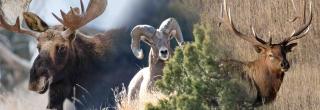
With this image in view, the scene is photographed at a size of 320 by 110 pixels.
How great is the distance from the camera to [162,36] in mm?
10109

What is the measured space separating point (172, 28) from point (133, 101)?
82 cm

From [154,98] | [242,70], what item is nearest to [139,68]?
[154,98]

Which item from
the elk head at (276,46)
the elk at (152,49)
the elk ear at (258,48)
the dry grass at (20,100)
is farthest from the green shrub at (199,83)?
the dry grass at (20,100)

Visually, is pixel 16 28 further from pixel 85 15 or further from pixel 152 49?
pixel 152 49

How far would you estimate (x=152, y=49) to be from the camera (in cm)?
1007

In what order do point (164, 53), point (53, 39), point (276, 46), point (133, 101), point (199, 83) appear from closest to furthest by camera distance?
1. point (199, 83)
2. point (276, 46)
3. point (164, 53)
4. point (133, 101)
5. point (53, 39)

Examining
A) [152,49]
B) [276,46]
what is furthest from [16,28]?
[276,46]

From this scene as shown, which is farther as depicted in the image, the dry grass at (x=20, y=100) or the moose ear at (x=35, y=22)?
the dry grass at (x=20, y=100)

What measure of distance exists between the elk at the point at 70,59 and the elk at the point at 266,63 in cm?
190

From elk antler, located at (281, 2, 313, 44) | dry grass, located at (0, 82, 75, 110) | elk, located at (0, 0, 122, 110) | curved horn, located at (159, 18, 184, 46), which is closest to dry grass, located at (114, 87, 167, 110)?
elk, located at (0, 0, 122, 110)

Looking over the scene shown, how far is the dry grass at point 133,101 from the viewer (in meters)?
9.35

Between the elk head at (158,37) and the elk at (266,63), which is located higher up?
the elk head at (158,37)

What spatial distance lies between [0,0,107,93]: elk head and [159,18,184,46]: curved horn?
68 cm

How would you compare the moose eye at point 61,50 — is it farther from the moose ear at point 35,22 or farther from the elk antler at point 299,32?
the elk antler at point 299,32
